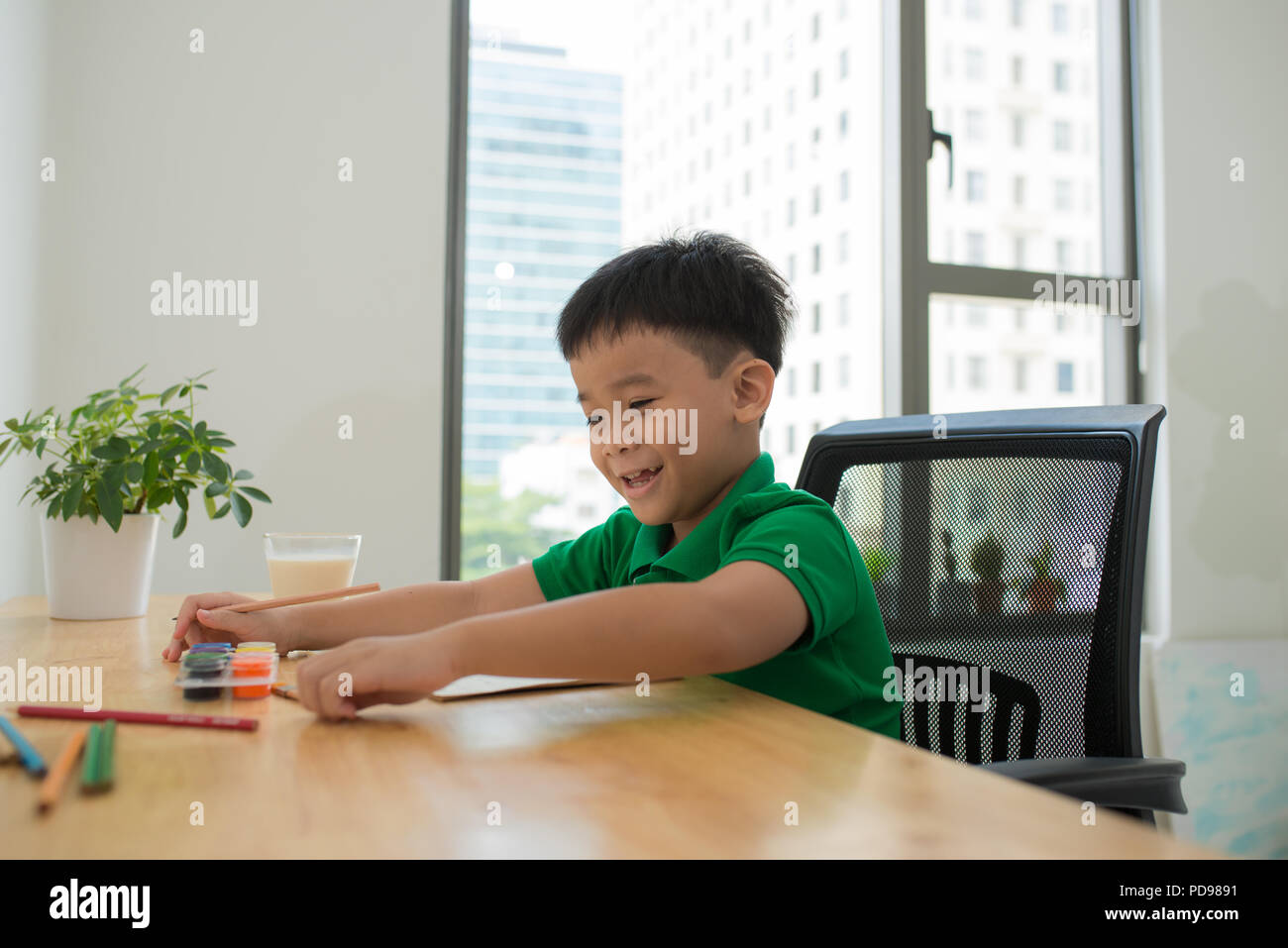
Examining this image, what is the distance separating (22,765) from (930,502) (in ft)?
2.90

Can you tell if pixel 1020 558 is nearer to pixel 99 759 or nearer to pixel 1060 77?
pixel 99 759

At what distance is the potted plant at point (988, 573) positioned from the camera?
3.19 ft

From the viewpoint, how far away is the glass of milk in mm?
1100

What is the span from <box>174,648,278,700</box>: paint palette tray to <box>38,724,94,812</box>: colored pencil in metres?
0.13

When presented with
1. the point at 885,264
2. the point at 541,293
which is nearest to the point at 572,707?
the point at 541,293

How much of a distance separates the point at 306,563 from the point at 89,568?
0.90ft

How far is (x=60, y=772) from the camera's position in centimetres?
42

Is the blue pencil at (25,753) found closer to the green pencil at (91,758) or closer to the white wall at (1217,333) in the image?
the green pencil at (91,758)

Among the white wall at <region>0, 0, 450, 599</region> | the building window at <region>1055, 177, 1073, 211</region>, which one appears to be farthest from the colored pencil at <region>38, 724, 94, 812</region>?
the building window at <region>1055, 177, 1073, 211</region>

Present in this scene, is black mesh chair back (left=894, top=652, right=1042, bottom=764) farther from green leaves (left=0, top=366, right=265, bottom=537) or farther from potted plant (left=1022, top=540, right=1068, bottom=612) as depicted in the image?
green leaves (left=0, top=366, right=265, bottom=537)

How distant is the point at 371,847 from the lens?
0.35 meters

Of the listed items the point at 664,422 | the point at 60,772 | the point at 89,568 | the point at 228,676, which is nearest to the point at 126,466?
the point at 89,568
